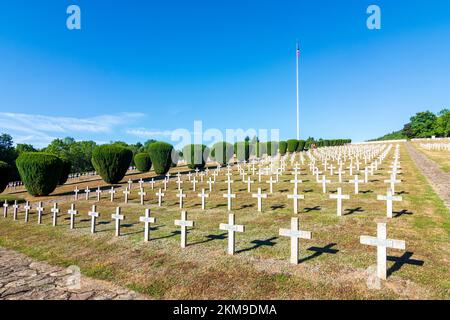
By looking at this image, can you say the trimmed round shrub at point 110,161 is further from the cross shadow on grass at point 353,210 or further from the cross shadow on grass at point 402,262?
the cross shadow on grass at point 402,262

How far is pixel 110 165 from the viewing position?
76.2ft

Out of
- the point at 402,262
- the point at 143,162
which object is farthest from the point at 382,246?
the point at 143,162

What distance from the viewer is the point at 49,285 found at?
204 inches

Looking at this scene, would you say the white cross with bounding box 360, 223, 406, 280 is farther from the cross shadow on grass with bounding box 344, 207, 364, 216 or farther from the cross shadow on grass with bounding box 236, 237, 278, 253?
the cross shadow on grass with bounding box 344, 207, 364, 216

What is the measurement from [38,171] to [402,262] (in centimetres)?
2184

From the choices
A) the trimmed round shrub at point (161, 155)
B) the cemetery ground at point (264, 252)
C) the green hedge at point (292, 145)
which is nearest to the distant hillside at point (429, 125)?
the green hedge at point (292, 145)

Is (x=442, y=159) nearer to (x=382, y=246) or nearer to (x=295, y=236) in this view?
(x=382, y=246)

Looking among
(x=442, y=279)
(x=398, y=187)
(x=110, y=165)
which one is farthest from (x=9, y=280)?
(x=110, y=165)

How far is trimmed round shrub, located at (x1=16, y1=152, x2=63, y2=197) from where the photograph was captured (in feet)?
62.0

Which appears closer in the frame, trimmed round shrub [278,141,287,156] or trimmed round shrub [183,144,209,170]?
trimmed round shrub [183,144,209,170]

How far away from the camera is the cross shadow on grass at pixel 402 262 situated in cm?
488

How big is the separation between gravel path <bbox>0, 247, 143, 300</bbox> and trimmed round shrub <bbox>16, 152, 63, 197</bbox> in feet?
48.5

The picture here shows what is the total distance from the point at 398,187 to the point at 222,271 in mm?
11096

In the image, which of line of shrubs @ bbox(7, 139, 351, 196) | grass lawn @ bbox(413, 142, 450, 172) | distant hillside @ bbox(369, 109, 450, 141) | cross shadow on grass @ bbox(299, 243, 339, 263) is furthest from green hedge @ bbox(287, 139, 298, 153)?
distant hillside @ bbox(369, 109, 450, 141)
